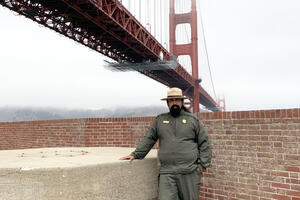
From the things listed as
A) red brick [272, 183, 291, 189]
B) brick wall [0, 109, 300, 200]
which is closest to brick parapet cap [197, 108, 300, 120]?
brick wall [0, 109, 300, 200]

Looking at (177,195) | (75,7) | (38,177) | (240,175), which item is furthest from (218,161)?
(75,7)

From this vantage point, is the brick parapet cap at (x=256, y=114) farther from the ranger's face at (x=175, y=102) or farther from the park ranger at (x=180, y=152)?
the ranger's face at (x=175, y=102)

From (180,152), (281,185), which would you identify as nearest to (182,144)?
(180,152)

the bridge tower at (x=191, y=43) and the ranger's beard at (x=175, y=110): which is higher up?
the bridge tower at (x=191, y=43)

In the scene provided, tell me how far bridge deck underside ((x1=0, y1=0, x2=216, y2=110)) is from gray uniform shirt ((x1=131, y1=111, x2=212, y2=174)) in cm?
1155

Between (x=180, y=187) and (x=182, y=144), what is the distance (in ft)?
1.27

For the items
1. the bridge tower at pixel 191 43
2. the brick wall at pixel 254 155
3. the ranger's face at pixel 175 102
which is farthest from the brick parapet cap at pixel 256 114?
the bridge tower at pixel 191 43

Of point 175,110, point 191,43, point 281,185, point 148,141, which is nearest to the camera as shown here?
point 175,110

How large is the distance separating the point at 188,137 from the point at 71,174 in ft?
3.71

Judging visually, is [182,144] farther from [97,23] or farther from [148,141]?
[97,23]

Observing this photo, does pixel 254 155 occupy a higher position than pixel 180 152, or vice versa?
pixel 180 152

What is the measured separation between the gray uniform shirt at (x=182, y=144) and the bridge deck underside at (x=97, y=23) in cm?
1155

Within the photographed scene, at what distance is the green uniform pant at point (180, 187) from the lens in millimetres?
2502

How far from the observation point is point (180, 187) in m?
2.51
